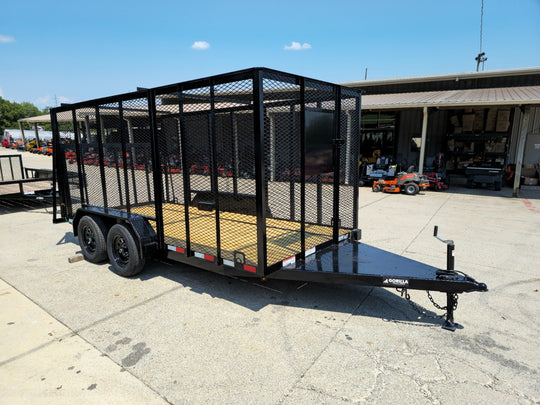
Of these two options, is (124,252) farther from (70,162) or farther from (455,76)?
(455,76)

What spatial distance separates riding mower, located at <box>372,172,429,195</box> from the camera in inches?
472

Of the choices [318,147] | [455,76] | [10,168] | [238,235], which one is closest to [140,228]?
[238,235]

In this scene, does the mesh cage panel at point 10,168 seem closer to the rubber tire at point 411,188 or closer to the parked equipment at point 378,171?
the parked equipment at point 378,171

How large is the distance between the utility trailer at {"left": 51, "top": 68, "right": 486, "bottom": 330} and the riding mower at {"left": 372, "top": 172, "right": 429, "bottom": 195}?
781 cm

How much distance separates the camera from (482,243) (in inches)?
240

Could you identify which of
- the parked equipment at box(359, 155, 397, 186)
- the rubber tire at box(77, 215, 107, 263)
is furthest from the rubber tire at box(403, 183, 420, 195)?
the rubber tire at box(77, 215, 107, 263)

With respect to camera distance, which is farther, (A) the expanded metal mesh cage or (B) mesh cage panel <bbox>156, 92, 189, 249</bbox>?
(B) mesh cage panel <bbox>156, 92, 189, 249</bbox>

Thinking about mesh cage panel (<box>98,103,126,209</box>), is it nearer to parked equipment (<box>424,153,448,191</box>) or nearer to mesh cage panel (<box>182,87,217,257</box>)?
mesh cage panel (<box>182,87,217,257</box>)

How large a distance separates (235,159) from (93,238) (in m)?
2.66

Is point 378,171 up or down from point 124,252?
up

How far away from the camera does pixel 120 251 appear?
15.5 ft

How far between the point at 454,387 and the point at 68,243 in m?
6.57

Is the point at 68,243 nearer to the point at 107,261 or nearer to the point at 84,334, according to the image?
the point at 107,261

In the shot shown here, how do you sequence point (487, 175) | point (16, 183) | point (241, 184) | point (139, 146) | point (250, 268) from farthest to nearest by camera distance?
point (487, 175)
point (16, 183)
point (241, 184)
point (139, 146)
point (250, 268)
